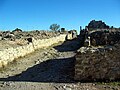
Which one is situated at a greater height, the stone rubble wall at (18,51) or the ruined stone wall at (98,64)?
the stone rubble wall at (18,51)

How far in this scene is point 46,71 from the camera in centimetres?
1245

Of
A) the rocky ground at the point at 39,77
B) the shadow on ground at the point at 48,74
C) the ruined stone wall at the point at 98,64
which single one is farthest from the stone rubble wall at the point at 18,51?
the ruined stone wall at the point at 98,64

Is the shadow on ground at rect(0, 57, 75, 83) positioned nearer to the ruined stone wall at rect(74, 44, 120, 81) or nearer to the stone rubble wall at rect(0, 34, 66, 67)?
the ruined stone wall at rect(74, 44, 120, 81)

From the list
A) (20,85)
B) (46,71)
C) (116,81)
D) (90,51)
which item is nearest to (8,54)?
(46,71)

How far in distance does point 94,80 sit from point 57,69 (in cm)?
322

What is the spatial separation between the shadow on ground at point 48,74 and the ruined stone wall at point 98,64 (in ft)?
2.17

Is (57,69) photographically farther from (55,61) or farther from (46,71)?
(55,61)

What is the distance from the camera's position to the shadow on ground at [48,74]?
10.5m

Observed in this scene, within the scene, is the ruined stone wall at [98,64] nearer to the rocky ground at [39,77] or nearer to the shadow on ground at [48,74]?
the rocky ground at [39,77]

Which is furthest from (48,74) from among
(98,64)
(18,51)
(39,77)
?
(18,51)

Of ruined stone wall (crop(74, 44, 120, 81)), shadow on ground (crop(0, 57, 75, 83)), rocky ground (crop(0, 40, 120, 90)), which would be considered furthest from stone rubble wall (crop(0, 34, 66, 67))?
ruined stone wall (crop(74, 44, 120, 81))

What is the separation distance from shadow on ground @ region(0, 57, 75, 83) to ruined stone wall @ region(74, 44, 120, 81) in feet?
2.17

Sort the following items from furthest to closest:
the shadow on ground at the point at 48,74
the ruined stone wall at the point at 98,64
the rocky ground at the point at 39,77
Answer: the shadow on ground at the point at 48,74
the ruined stone wall at the point at 98,64
the rocky ground at the point at 39,77

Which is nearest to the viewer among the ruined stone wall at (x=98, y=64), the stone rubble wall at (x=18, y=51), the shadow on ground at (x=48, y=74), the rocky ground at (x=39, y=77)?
the rocky ground at (x=39, y=77)
